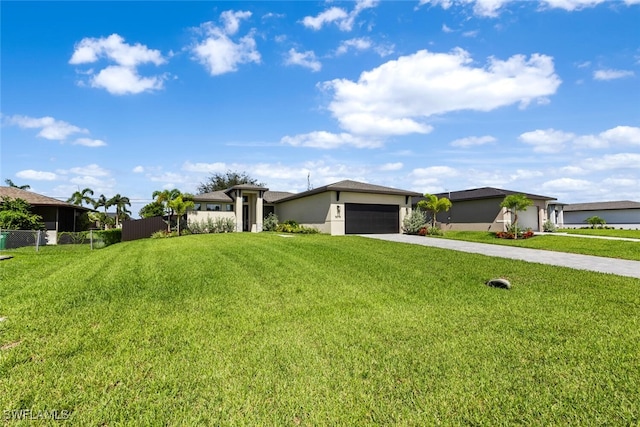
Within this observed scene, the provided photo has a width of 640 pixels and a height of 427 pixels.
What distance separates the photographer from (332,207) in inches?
787

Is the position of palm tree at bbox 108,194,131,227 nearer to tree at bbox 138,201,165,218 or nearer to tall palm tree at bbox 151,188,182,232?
tree at bbox 138,201,165,218

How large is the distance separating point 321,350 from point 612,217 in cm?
5382

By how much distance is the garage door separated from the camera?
2062 centimetres

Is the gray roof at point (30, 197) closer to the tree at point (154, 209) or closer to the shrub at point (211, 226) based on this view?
the shrub at point (211, 226)

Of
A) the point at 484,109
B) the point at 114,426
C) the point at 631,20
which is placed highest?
the point at 631,20

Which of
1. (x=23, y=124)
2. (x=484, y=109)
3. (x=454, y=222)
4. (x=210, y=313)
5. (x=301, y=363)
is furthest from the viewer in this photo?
(x=454, y=222)

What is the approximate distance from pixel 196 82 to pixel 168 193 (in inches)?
659

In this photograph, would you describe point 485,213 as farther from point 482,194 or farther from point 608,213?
point 608,213

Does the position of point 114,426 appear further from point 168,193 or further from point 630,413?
point 168,193

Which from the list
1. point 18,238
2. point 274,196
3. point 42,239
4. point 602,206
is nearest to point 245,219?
point 274,196

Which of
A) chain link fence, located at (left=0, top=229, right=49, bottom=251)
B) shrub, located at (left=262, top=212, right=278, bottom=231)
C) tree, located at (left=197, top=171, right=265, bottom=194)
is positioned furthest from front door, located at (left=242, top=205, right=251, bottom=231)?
tree, located at (left=197, top=171, right=265, bottom=194)

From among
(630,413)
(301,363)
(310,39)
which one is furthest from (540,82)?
(301,363)

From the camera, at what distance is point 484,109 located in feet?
47.9

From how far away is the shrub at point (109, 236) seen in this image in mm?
20489
